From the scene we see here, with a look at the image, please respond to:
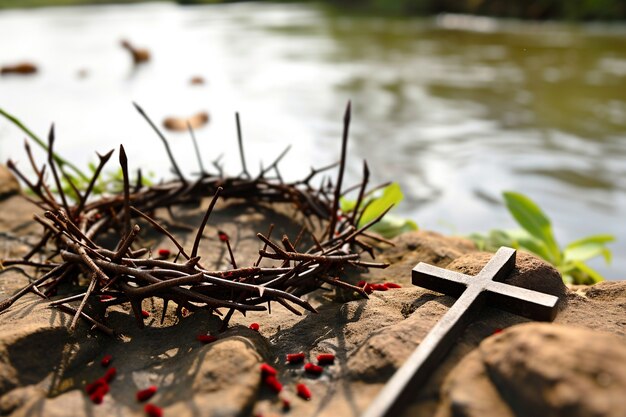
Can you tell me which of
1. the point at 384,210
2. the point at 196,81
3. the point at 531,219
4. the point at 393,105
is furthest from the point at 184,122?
the point at 531,219

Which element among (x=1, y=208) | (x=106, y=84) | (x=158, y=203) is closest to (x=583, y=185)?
(x=158, y=203)

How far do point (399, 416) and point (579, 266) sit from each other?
1616mm

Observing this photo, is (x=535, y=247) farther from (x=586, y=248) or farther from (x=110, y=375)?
(x=110, y=375)

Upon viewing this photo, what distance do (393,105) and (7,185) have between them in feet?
9.28

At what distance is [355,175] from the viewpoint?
342 cm

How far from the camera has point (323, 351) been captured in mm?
1381

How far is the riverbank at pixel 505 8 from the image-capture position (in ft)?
27.4

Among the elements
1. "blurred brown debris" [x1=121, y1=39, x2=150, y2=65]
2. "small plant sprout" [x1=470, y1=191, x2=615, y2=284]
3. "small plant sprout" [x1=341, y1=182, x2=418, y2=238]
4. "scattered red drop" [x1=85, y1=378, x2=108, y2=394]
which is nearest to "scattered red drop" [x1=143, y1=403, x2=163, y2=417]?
"scattered red drop" [x1=85, y1=378, x2=108, y2=394]

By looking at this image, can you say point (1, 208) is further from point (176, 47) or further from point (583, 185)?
point (176, 47)

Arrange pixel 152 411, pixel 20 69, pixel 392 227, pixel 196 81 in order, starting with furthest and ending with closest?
1. pixel 20 69
2. pixel 196 81
3. pixel 392 227
4. pixel 152 411

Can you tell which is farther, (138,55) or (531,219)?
(138,55)

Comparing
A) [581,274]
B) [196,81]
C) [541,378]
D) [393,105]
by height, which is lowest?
[581,274]

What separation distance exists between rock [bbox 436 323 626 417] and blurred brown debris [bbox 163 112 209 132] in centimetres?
316

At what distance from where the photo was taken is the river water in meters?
3.38
